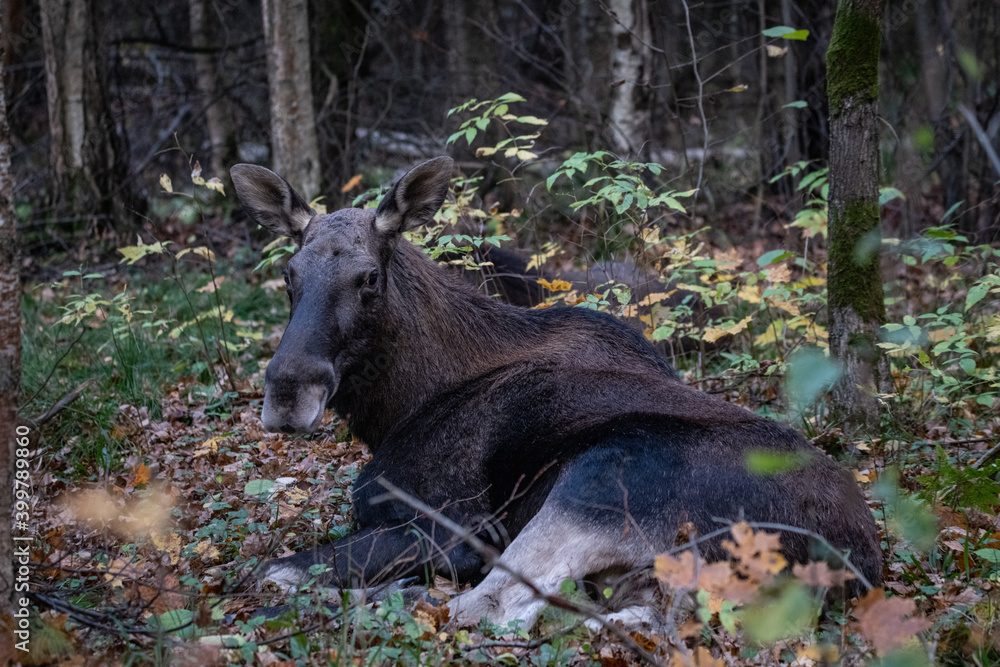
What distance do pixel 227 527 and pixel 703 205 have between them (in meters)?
9.31

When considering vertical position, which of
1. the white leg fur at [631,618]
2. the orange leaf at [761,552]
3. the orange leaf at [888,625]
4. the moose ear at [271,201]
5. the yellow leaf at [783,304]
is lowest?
the white leg fur at [631,618]

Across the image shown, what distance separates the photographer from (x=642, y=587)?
11.8 feet

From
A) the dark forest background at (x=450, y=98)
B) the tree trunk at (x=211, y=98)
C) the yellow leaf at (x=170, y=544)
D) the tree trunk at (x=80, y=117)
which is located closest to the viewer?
the yellow leaf at (x=170, y=544)

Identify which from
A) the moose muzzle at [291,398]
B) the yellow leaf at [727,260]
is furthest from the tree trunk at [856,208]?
the moose muzzle at [291,398]

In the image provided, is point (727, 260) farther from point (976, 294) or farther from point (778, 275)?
point (976, 294)

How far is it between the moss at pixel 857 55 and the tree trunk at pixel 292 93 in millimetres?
5462

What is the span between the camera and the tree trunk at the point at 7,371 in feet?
9.11

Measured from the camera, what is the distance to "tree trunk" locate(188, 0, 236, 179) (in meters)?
13.4

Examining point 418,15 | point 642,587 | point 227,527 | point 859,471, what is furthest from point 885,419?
point 418,15

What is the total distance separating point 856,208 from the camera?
16.1 ft

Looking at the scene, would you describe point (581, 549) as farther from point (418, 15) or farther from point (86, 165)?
point (418, 15)

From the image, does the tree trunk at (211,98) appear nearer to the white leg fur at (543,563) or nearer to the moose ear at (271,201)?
the moose ear at (271,201)

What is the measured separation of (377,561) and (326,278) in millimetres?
1385

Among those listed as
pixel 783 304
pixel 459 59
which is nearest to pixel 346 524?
pixel 783 304
